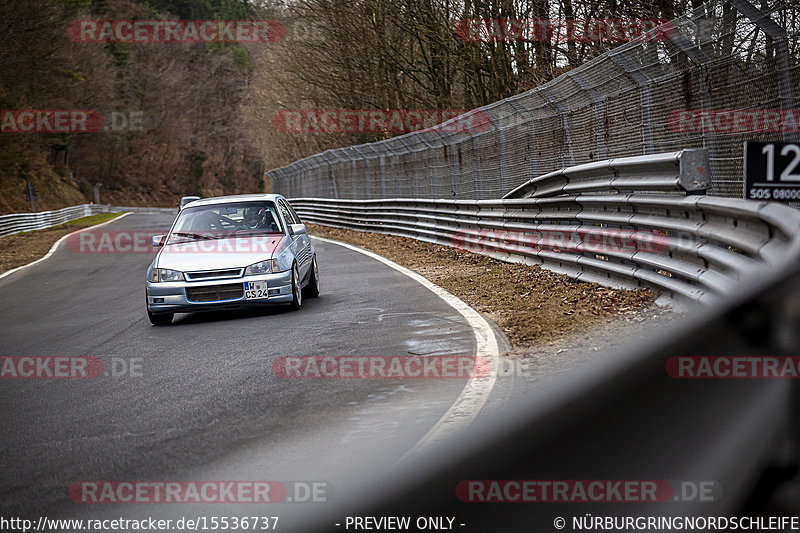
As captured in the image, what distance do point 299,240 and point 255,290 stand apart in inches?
70.8

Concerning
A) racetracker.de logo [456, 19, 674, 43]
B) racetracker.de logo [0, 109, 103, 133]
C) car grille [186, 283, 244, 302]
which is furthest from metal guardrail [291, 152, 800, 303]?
racetracker.de logo [0, 109, 103, 133]

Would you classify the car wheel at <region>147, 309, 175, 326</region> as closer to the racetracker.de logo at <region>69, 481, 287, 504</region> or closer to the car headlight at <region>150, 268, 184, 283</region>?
the car headlight at <region>150, 268, 184, 283</region>

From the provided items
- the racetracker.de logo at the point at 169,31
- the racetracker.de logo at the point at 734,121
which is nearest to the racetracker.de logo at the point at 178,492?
the racetracker.de logo at the point at 734,121

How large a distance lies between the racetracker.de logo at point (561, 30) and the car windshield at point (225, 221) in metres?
5.43

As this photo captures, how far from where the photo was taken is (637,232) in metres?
9.72

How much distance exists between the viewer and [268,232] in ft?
40.0

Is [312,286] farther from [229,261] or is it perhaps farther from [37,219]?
[37,219]

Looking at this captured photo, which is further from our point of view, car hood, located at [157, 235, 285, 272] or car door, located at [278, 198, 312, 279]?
car door, located at [278, 198, 312, 279]

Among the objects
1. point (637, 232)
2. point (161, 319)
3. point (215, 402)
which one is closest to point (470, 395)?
point (215, 402)

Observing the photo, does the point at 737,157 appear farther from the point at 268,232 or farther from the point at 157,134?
the point at 157,134

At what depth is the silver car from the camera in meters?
10.8

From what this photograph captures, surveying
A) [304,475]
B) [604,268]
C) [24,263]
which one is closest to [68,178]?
[24,263]

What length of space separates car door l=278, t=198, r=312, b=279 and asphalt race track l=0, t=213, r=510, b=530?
21.8 inches

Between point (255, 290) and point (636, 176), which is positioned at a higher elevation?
point (636, 176)
